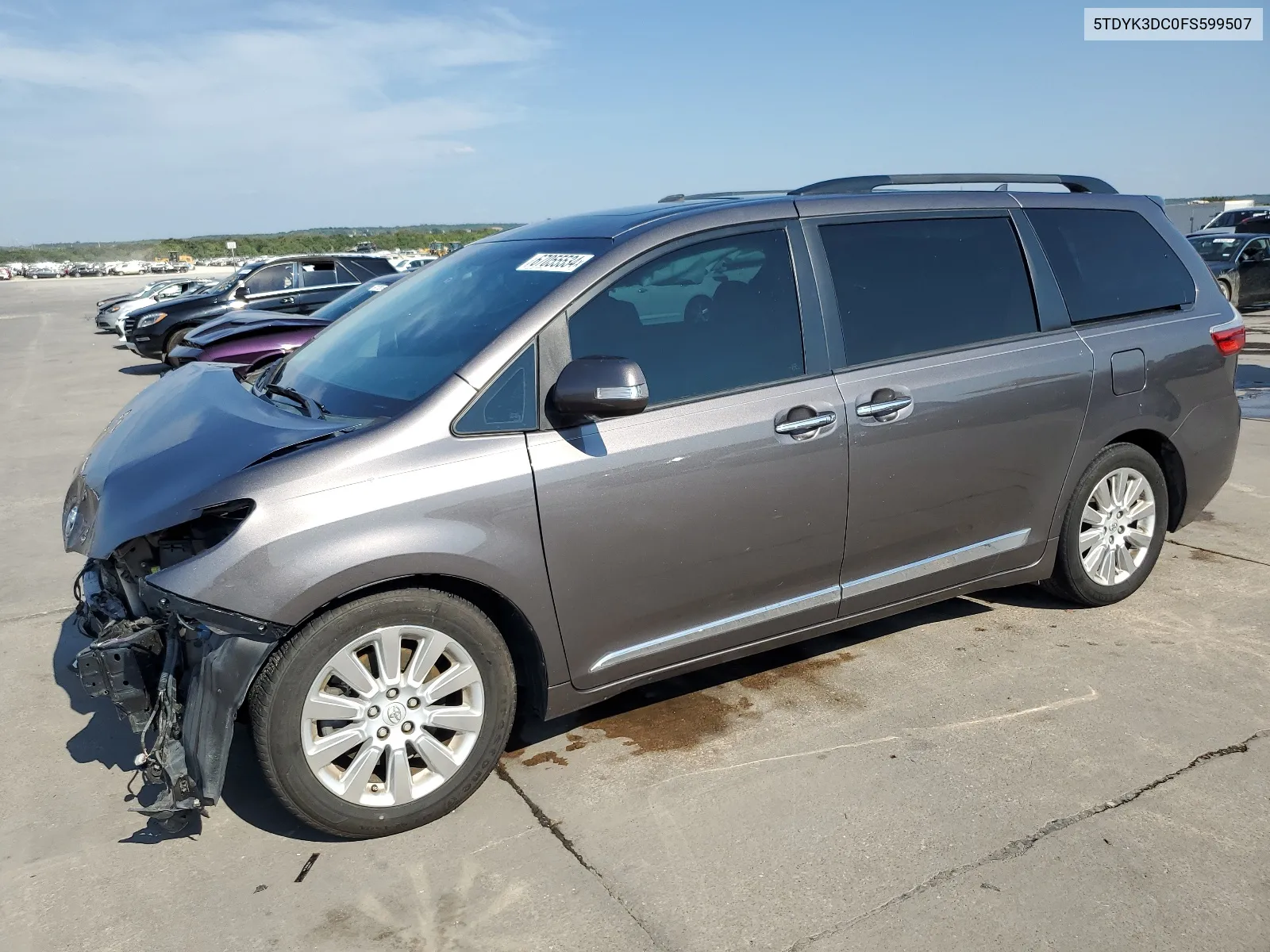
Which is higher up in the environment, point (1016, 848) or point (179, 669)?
point (179, 669)

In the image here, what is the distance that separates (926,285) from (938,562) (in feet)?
3.62

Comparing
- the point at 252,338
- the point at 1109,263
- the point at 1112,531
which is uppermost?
the point at 1109,263

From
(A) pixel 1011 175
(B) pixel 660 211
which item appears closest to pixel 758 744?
(B) pixel 660 211

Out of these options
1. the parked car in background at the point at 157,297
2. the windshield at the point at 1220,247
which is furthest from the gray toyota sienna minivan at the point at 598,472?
the parked car in background at the point at 157,297

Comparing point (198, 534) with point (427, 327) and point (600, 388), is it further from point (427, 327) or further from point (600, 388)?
point (600, 388)

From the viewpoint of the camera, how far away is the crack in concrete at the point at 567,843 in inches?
107

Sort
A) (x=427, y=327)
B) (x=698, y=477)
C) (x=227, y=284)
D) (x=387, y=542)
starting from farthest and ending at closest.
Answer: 1. (x=227, y=284)
2. (x=427, y=327)
3. (x=698, y=477)
4. (x=387, y=542)

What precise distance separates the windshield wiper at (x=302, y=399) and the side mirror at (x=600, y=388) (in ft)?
2.79

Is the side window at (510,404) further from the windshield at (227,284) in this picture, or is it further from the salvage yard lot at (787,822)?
the windshield at (227,284)

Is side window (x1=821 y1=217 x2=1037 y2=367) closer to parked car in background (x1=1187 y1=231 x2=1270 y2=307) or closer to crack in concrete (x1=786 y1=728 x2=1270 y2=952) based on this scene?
crack in concrete (x1=786 y1=728 x2=1270 y2=952)

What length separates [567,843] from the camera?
306cm

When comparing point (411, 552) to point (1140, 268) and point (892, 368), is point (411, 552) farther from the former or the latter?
point (1140, 268)

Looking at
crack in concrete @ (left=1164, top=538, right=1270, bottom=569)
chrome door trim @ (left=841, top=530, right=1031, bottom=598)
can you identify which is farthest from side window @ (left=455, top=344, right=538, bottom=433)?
crack in concrete @ (left=1164, top=538, right=1270, bottom=569)

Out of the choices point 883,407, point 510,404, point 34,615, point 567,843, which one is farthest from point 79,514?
point 883,407
